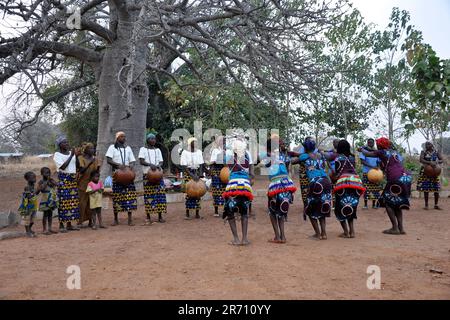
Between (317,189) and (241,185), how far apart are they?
123 centimetres

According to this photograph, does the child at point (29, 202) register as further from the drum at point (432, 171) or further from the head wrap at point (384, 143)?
the drum at point (432, 171)

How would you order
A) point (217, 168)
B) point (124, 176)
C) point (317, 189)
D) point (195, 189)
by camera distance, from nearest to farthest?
1. point (317, 189)
2. point (124, 176)
3. point (195, 189)
4. point (217, 168)

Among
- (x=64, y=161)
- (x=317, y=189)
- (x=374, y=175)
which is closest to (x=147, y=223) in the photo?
(x=64, y=161)

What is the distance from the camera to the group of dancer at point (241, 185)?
21.4 ft

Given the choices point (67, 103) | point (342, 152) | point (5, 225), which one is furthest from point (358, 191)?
point (67, 103)

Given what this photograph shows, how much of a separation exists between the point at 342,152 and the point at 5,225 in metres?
6.89

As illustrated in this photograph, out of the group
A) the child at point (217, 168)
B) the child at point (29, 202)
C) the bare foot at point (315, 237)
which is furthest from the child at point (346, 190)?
the child at point (29, 202)

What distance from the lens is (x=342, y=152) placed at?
714 cm

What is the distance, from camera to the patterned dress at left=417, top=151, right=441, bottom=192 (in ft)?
33.3

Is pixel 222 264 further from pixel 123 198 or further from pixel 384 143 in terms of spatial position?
Result: pixel 123 198

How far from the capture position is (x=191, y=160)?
31.1 feet

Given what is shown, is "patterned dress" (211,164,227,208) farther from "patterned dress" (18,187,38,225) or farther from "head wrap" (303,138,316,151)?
"patterned dress" (18,187,38,225)
